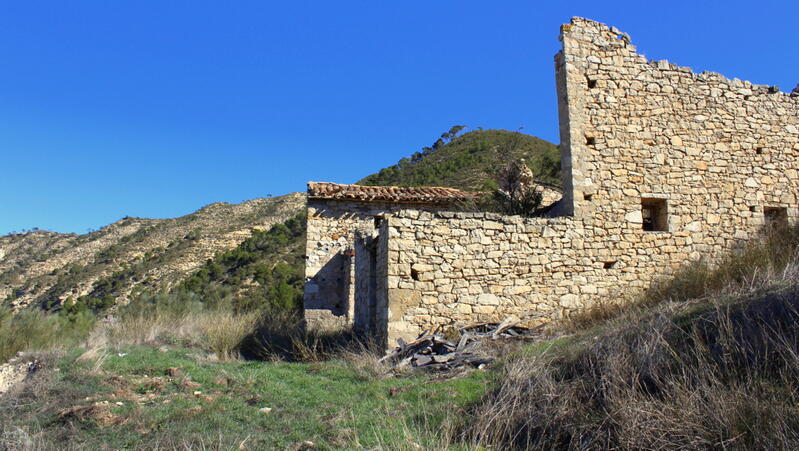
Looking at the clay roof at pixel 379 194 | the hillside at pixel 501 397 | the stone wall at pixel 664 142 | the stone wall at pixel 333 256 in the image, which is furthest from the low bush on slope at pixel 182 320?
the stone wall at pixel 664 142

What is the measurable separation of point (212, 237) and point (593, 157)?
96.2 ft

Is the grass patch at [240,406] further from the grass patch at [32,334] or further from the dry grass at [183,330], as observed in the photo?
the grass patch at [32,334]

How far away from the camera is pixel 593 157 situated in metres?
9.69

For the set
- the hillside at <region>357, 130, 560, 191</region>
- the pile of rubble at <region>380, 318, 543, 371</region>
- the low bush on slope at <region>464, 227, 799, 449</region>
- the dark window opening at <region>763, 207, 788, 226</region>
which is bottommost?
the pile of rubble at <region>380, 318, 543, 371</region>

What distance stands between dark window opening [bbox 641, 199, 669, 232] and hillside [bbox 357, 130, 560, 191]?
41.3 feet

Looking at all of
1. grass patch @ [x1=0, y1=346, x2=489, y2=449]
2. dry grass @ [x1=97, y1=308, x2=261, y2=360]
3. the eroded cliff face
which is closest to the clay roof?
dry grass @ [x1=97, y1=308, x2=261, y2=360]

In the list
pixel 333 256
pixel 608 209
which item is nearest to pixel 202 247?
pixel 333 256

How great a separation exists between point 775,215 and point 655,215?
101 inches

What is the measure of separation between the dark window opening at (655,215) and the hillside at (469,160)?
12.6 m

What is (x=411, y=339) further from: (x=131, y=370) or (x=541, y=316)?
(x=131, y=370)

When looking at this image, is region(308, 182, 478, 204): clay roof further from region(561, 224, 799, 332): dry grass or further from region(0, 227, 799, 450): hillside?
region(0, 227, 799, 450): hillside

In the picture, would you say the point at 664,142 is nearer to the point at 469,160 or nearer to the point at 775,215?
the point at 775,215

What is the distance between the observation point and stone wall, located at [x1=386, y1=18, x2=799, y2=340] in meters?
8.67

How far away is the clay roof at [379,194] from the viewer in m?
14.6
